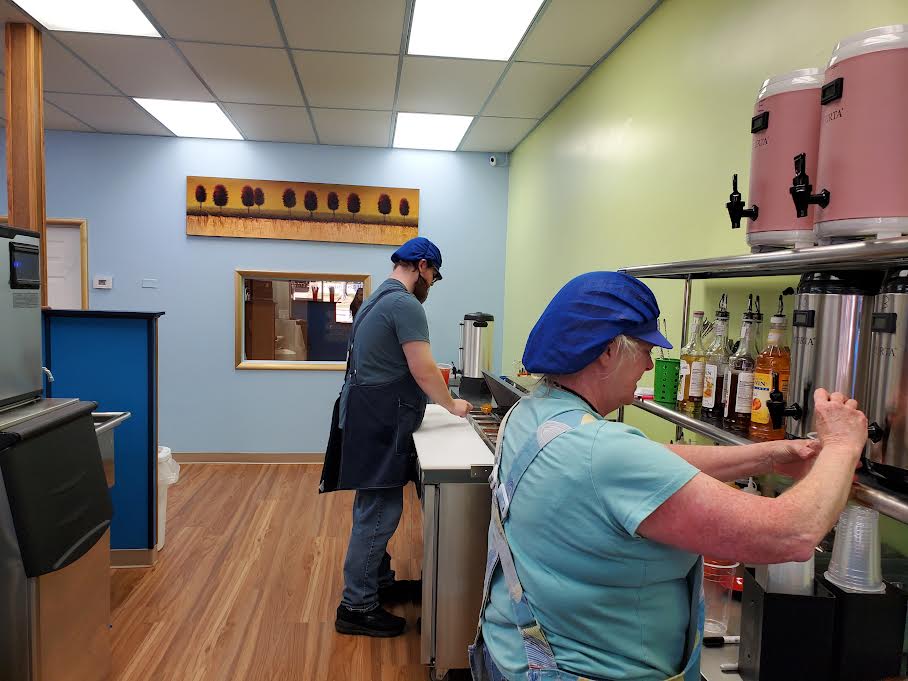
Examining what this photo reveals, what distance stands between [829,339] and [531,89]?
283cm

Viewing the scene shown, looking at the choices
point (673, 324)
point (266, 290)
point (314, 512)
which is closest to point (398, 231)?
point (266, 290)

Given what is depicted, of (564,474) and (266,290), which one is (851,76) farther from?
(266,290)

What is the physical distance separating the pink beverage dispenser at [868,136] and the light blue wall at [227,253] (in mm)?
4102

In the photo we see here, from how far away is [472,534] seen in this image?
2107 millimetres

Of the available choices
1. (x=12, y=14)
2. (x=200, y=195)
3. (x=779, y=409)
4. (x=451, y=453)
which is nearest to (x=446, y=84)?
(x=12, y=14)

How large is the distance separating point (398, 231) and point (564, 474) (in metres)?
4.22

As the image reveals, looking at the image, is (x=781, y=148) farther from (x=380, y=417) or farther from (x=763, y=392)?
(x=380, y=417)

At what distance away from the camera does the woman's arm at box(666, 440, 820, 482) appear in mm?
1107

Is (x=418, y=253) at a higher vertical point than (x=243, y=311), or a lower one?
higher

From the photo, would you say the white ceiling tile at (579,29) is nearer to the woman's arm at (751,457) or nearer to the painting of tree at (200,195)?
the woman's arm at (751,457)

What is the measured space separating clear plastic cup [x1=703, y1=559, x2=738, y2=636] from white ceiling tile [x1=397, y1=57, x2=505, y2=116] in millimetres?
2646

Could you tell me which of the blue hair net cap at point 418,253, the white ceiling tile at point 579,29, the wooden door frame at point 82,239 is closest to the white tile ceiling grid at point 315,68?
the white ceiling tile at point 579,29

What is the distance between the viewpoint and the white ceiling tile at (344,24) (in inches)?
102

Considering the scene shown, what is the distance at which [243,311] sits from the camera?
503 cm
